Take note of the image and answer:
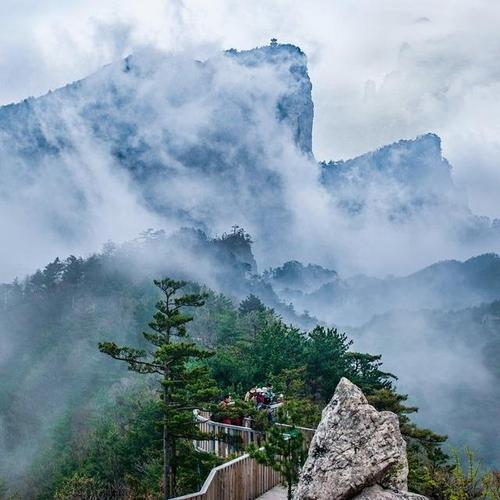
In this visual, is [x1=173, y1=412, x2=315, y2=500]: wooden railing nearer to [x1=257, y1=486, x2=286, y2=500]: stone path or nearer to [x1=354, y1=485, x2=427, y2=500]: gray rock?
[x1=257, y1=486, x2=286, y2=500]: stone path

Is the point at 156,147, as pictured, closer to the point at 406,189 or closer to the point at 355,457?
the point at 406,189

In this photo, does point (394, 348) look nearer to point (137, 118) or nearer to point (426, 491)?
point (137, 118)

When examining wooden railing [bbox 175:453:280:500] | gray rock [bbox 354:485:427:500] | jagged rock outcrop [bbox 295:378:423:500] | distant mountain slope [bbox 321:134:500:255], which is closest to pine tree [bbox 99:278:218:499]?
wooden railing [bbox 175:453:280:500]

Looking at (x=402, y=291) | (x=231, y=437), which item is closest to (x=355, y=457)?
(x=231, y=437)

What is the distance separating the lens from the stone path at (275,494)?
12.0m

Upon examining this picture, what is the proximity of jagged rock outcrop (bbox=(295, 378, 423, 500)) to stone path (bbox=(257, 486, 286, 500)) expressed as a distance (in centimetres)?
472

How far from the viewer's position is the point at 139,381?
43.3 m

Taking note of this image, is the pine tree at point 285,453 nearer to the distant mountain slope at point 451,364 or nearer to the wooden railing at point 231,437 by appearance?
the wooden railing at point 231,437

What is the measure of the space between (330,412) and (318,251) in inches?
5455

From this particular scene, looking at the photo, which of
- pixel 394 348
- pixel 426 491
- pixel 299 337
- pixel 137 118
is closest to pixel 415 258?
pixel 394 348

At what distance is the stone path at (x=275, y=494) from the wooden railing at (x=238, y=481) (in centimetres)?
8

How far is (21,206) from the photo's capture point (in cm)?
9919

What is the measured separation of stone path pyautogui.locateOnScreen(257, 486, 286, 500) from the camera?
12008 millimetres

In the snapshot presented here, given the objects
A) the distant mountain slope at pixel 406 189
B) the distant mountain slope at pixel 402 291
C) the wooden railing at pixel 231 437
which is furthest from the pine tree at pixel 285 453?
the distant mountain slope at pixel 406 189
